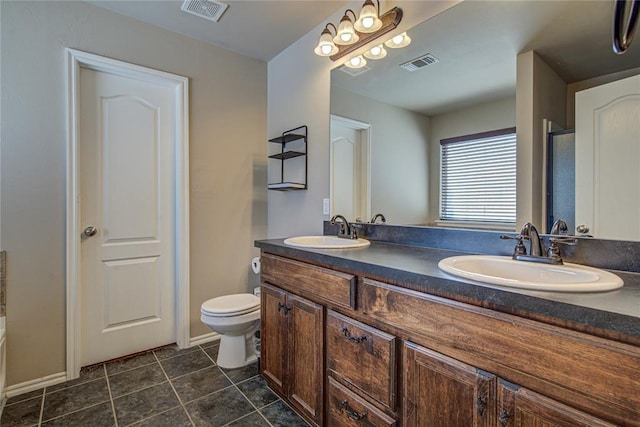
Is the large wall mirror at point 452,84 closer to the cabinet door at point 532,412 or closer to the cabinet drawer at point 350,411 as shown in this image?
the cabinet door at point 532,412

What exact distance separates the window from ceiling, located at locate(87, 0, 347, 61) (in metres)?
1.31

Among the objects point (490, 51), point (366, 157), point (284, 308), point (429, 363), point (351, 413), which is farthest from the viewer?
point (366, 157)

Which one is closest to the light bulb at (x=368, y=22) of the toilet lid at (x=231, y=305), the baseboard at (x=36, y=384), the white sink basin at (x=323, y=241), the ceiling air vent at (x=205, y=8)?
the ceiling air vent at (x=205, y=8)

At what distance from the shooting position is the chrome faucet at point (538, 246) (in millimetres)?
1126

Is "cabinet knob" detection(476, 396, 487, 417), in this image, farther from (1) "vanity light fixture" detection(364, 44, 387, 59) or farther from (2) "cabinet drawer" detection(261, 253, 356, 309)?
(1) "vanity light fixture" detection(364, 44, 387, 59)

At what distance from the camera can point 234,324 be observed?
6.72ft

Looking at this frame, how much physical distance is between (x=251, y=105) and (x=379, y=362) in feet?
7.89

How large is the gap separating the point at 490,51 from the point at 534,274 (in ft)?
3.32

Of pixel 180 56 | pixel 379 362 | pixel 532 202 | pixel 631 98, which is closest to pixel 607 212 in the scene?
pixel 532 202

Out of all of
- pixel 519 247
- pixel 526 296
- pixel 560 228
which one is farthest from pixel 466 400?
pixel 560 228

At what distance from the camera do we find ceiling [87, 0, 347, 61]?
6.75 ft

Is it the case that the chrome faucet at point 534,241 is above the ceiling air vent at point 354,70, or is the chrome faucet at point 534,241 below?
below

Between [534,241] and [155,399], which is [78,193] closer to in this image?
[155,399]

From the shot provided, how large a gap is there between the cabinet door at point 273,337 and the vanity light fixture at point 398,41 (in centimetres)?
154
